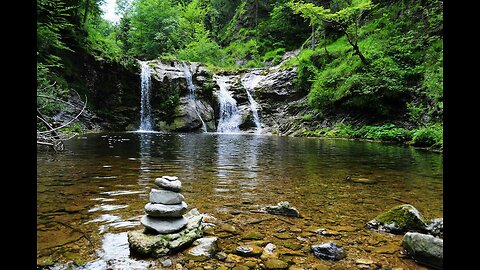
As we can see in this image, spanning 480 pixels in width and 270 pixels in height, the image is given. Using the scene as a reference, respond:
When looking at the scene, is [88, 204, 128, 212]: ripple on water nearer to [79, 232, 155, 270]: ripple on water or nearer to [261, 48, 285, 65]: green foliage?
[79, 232, 155, 270]: ripple on water

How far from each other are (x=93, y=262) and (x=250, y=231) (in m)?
1.68

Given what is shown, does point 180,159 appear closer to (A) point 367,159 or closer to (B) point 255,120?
(A) point 367,159

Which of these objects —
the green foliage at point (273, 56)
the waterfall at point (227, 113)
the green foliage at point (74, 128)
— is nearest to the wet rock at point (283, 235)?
the green foliage at point (74, 128)

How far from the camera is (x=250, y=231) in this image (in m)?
3.64

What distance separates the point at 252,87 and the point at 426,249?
26.5 metres

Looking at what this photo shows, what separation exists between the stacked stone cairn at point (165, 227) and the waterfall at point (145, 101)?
78.7ft

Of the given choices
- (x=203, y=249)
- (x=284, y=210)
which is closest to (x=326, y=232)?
(x=284, y=210)

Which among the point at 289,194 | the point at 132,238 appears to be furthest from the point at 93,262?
the point at 289,194

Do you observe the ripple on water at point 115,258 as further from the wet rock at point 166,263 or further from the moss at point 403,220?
the moss at point 403,220

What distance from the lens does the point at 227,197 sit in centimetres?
516

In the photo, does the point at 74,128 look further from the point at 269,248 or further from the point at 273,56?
the point at 273,56

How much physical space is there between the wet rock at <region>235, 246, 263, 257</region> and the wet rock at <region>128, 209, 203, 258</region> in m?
0.50

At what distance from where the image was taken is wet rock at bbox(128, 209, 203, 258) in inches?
115

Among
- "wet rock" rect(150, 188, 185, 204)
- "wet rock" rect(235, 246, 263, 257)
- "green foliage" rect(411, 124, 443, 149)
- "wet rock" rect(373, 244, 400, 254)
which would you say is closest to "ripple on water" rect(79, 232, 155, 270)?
"wet rock" rect(150, 188, 185, 204)
